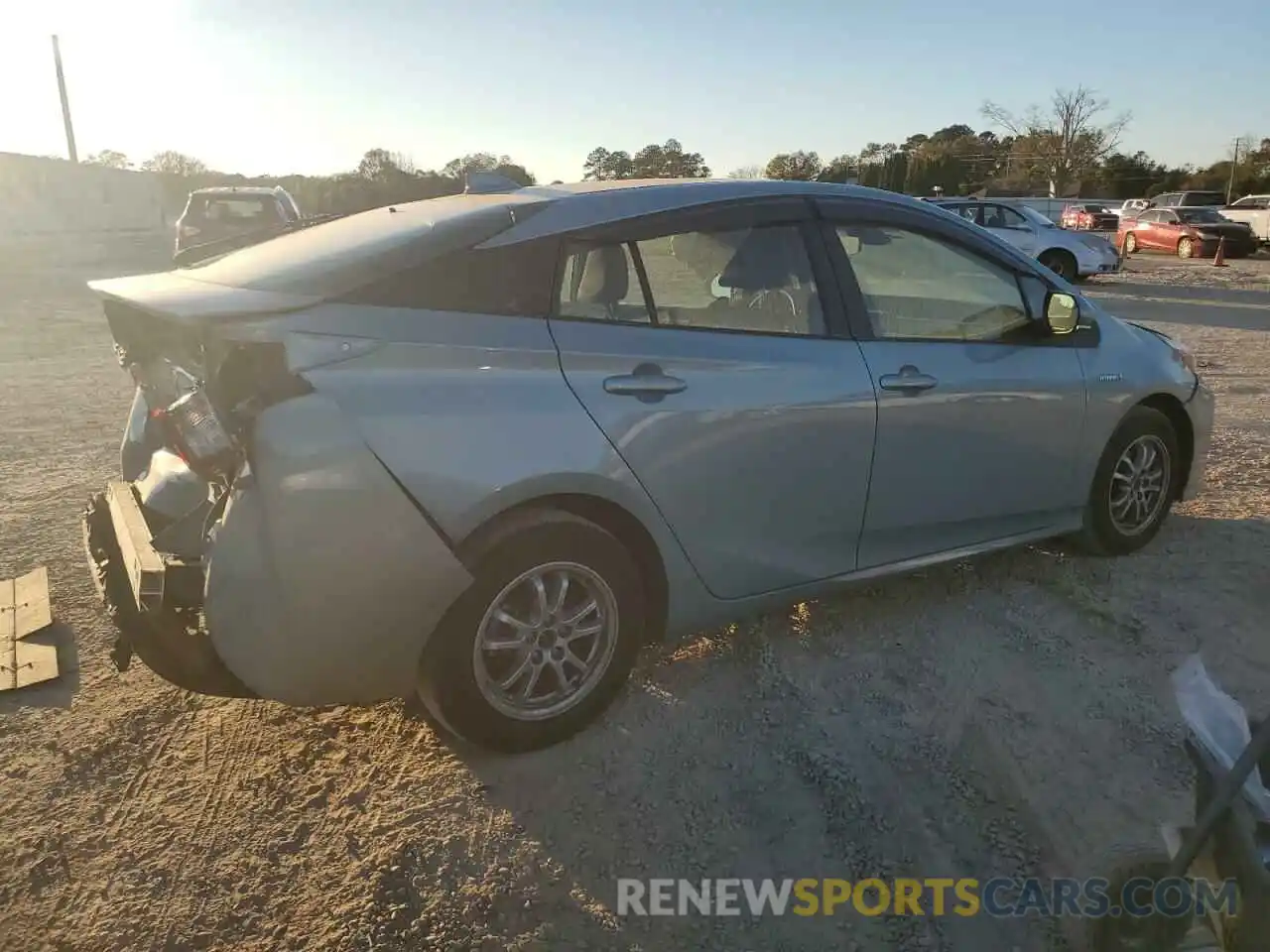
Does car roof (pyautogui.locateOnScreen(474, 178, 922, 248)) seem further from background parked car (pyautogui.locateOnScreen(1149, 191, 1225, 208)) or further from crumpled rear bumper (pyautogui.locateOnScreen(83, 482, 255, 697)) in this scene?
background parked car (pyautogui.locateOnScreen(1149, 191, 1225, 208))

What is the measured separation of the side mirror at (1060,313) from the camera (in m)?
3.95

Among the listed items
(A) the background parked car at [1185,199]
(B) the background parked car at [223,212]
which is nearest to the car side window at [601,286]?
(B) the background parked car at [223,212]

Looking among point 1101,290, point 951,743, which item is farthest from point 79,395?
point 1101,290

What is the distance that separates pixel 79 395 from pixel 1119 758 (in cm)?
838

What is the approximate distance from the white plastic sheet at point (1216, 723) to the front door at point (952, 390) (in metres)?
1.51

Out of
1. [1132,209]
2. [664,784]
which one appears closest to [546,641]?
[664,784]

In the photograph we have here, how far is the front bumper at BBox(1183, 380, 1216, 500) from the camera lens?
4480 millimetres

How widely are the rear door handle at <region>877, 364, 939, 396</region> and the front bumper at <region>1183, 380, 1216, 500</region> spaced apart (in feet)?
5.93

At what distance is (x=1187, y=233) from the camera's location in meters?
26.0

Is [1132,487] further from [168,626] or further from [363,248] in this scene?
[168,626]

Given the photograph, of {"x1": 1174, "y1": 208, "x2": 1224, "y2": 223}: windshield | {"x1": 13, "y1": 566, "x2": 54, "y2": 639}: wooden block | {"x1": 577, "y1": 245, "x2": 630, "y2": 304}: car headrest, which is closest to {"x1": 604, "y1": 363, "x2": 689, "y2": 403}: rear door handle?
{"x1": 577, "y1": 245, "x2": 630, "y2": 304}: car headrest

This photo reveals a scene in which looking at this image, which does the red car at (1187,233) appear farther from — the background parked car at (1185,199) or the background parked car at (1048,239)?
the background parked car at (1048,239)

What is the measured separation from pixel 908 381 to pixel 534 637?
164cm

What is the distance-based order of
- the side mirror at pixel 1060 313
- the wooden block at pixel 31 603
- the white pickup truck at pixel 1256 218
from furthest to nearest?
1. the white pickup truck at pixel 1256 218
2. the side mirror at pixel 1060 313
3. the wooden block at pixel 31 603
